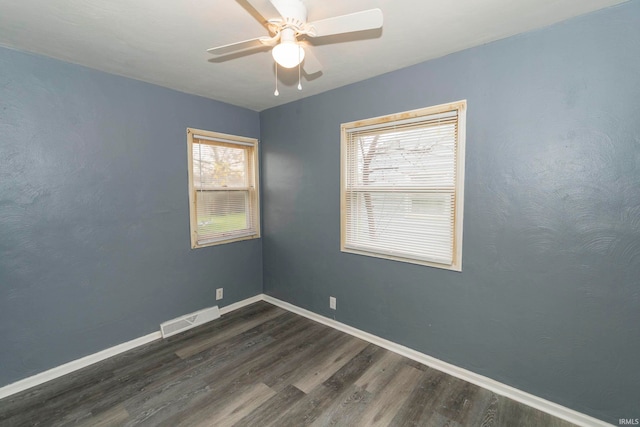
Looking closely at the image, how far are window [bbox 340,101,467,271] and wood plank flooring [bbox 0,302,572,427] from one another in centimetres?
94

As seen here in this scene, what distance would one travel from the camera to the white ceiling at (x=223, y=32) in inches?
61.1

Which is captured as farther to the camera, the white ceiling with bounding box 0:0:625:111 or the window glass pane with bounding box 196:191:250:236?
the window glass pane with bounding box 196:191:250:236

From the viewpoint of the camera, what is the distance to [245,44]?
4.85 feet

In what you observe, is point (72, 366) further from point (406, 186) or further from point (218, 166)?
point (406, 186)

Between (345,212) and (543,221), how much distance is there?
158 cm

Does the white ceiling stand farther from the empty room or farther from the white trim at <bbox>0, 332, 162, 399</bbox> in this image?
the white trim at <bbox>0, 332, 162, 399</bbox>

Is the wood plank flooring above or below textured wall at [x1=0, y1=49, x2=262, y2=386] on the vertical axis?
below

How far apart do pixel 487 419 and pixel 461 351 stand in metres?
0.47

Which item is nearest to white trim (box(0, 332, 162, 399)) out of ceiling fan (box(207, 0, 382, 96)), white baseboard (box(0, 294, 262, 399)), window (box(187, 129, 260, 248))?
white baseboard (box(0, 294, 262, 399))

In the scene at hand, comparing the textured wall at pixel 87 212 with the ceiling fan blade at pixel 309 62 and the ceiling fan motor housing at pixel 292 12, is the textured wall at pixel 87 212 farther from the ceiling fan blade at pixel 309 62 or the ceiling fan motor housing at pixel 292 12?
the ceiling fan motor housing at pixel 292 12

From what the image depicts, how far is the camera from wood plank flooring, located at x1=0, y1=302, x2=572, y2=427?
182 centimetres

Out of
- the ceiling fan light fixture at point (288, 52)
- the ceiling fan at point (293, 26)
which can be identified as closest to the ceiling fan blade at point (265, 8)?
the ceiling fan at point (293, 26)

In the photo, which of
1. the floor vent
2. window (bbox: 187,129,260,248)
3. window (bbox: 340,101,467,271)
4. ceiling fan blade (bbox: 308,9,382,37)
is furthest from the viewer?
window (bbox: 187,129,260,248)

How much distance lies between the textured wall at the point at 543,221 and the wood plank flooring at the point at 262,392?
28 cm
